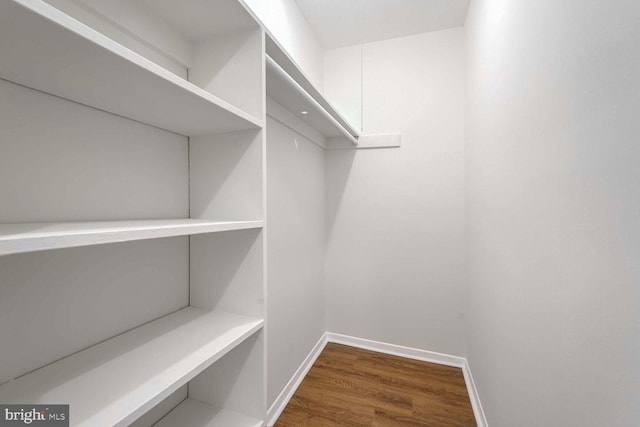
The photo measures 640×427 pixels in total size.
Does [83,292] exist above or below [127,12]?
below

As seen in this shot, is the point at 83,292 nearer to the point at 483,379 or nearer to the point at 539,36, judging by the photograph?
the point at 539,36

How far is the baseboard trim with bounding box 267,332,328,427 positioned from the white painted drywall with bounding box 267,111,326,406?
0.04 m

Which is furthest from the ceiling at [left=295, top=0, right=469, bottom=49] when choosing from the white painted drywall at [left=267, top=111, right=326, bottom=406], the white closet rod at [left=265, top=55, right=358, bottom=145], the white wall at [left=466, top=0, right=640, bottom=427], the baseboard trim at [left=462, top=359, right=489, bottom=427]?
the baseboard trim at [left=462, top=359, right=489, bottom=427]

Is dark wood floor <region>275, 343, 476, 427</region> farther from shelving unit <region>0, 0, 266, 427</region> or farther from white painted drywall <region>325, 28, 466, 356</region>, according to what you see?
shelving unit <region>0, 0, 266, 427</region>

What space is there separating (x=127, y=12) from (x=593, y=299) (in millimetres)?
1426

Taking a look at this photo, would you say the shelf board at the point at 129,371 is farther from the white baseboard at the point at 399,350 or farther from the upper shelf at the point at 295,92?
the white baseboard at the point at 399,350

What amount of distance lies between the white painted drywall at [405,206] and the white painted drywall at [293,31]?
0.80 feet

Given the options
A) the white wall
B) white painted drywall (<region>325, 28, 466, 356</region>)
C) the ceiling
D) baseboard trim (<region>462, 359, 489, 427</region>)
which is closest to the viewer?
the white wall

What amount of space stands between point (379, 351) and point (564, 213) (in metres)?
1.97

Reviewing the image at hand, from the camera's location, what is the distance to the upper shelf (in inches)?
40.7

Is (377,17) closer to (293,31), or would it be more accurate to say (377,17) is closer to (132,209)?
(293,31)

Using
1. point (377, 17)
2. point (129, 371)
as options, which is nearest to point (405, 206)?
point (377, 17)

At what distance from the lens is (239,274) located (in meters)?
0.90

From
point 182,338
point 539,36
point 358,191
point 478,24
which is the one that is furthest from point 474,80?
point 182,338
